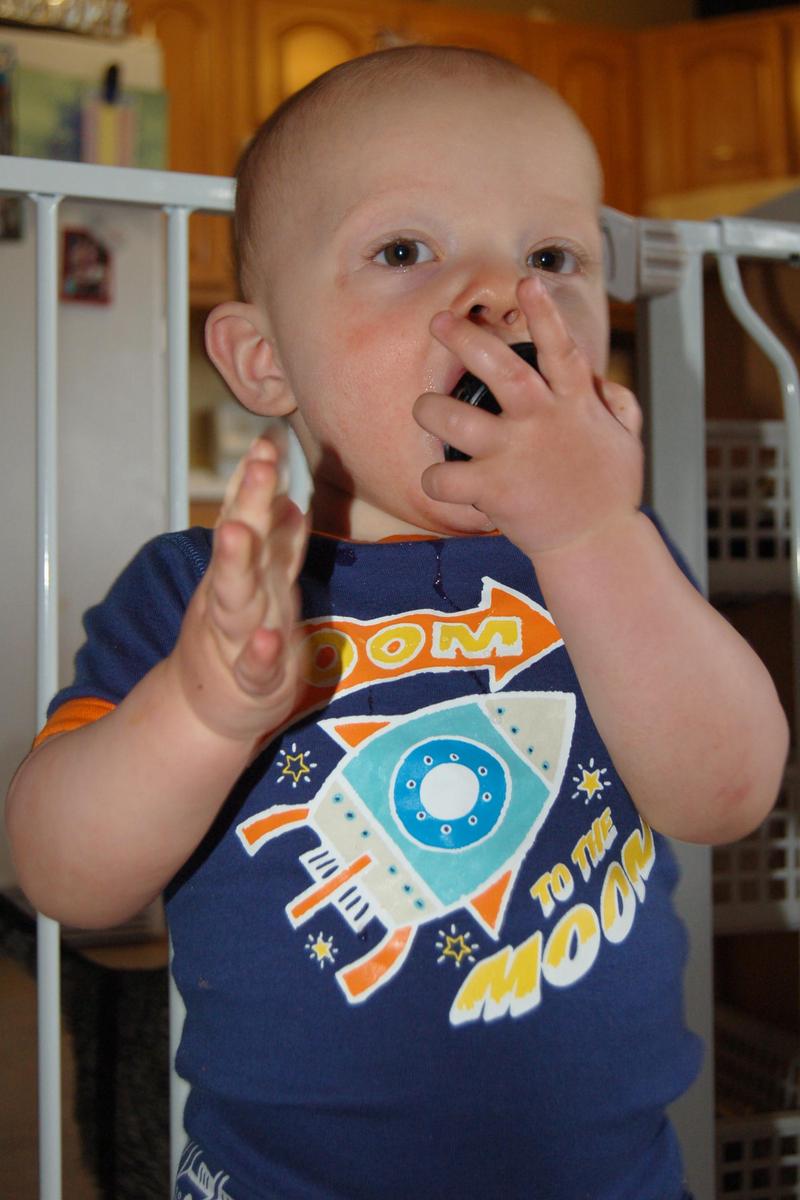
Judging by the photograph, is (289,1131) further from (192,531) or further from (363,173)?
(363,173)

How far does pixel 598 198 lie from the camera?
787 millimetres

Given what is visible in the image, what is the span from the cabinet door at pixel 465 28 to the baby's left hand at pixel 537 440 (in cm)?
313

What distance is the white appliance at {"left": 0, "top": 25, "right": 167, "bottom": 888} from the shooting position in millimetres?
2533

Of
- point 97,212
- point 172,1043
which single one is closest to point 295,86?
point 97,212

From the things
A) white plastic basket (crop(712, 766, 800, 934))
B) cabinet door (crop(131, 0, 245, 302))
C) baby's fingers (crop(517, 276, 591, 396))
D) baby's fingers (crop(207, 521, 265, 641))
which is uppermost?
cabinet door (crop(131, 0, 245, 302))

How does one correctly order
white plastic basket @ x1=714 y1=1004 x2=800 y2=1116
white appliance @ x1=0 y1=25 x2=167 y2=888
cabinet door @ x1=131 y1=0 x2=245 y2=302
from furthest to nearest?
1. cabinet door @ x1=131 y1=0 x2=245 y2=302
2. white appliance @ x1=0 y1=25 x2=167 y2=888
3. white plastic basket @ x1=714 y1=1004 x2=800 y2=1116

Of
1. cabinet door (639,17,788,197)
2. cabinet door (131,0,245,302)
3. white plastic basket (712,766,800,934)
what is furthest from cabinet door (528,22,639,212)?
white plastic basket (712,766,800,934)

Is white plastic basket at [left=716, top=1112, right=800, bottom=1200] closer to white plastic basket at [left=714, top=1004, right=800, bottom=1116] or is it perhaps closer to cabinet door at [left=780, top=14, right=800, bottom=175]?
white plastic basket at [left=714, top=1004, right=800, bottom=1116]

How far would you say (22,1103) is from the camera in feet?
4.95

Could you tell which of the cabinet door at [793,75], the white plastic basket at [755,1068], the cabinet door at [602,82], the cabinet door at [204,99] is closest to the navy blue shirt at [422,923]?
the white plastic basket at [755,1068]

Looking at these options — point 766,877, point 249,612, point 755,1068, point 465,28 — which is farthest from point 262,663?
point 465,28

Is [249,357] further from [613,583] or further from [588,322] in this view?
[613,583]

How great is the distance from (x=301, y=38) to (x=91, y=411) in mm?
1505

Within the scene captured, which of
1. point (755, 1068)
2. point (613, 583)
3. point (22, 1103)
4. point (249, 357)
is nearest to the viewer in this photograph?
point (613, 583)
